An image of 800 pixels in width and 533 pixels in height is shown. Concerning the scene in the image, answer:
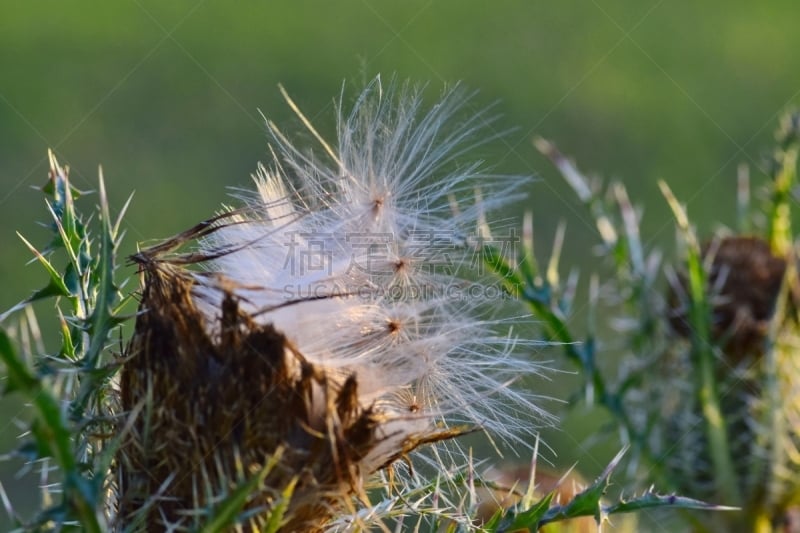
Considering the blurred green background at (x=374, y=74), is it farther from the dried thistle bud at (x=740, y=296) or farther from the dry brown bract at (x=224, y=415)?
the dry brown bract at (x=224, y=415)

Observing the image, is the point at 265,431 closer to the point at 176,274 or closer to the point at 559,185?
the point at 176,274

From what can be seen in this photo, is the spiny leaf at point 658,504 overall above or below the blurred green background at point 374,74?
below

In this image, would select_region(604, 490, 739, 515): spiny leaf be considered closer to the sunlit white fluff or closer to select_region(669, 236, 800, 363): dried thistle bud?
the sunlit white fluff

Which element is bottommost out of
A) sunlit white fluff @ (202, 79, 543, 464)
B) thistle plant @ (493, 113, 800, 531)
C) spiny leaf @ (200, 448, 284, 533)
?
thistle plant @ (493, 113, 800, 531)

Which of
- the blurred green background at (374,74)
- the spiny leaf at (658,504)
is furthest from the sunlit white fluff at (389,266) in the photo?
the blurred green background at (374,74)

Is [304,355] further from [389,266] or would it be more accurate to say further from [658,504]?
[658,504]

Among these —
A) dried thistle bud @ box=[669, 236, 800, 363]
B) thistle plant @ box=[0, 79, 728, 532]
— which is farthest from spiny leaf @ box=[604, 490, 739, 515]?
dried thistle bud @ box=[669, 236, 800, 363]

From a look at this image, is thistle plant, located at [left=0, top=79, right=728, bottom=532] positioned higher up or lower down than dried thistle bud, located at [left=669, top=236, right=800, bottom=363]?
higher up

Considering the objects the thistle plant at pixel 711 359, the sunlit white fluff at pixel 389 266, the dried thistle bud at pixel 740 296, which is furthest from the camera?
the dried thistle bud at pixel 740 296
